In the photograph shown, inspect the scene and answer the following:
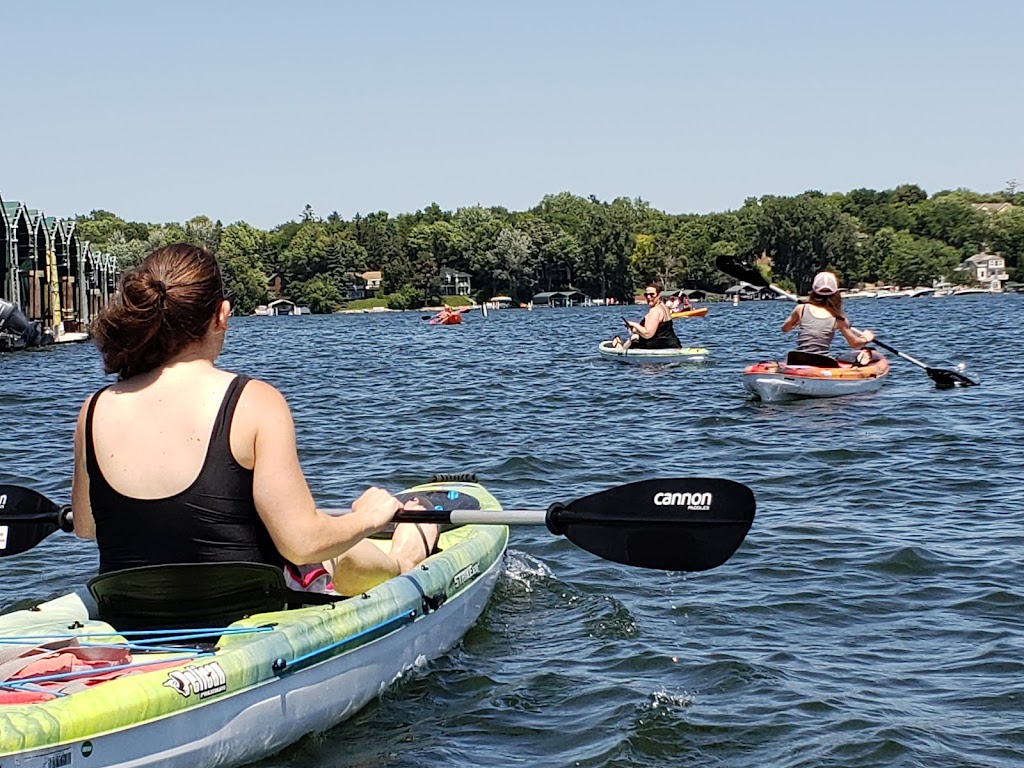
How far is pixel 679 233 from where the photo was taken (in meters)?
147

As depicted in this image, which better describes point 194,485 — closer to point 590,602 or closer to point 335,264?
point 590,602

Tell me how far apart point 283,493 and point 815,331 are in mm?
13297

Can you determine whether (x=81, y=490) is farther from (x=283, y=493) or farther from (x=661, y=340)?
(x=661, y=340)

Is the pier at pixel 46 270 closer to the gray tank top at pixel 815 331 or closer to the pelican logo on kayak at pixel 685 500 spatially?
the gray tank top at pixel 815 331

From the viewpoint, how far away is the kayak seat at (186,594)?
4.79 metres

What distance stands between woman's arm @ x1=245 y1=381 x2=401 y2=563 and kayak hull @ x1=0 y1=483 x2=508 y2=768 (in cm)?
46

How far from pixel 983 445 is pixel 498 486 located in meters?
5.17

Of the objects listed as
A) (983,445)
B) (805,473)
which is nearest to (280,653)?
(805,473)

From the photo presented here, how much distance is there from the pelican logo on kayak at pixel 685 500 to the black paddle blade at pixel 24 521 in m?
2.78

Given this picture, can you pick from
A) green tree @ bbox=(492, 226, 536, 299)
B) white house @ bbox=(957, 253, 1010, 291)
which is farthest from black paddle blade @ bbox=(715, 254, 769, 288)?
white house @ bbox=(957, 253, 1010, 291)

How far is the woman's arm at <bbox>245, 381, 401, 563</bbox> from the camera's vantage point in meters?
4.48

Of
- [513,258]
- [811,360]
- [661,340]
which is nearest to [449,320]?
[661,340]

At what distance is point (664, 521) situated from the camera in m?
5.86

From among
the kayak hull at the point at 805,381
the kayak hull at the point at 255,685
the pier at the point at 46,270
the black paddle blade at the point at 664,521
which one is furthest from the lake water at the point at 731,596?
the pier at the point at 46,270
